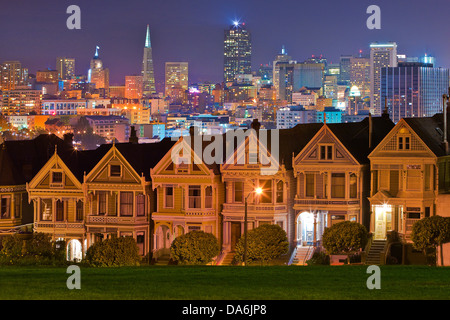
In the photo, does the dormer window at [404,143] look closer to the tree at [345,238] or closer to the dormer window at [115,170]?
the tree at [345,238]

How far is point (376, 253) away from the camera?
143 feet

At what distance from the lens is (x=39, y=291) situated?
2766 cm

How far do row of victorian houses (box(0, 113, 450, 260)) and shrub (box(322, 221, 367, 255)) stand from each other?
229 centimetres

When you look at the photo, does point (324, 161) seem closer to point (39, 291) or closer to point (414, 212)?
point (414, 212)

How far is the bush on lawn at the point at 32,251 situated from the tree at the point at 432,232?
1304 centimetres

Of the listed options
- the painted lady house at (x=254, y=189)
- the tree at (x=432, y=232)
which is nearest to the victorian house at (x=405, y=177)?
the tree at (x=432, y=232)

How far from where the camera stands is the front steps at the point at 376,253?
4316 centimetres

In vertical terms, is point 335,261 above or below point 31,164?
below

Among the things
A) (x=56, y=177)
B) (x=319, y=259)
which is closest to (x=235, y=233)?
(x=319, y=259)

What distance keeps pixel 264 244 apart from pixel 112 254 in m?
6.35

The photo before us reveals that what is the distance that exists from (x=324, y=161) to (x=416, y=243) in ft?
20.3

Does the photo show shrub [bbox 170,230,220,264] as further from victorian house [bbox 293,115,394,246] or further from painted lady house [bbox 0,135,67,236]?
painted lady house [bbox 0,135,67,236]

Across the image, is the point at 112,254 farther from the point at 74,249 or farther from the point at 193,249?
the point at 74,249
